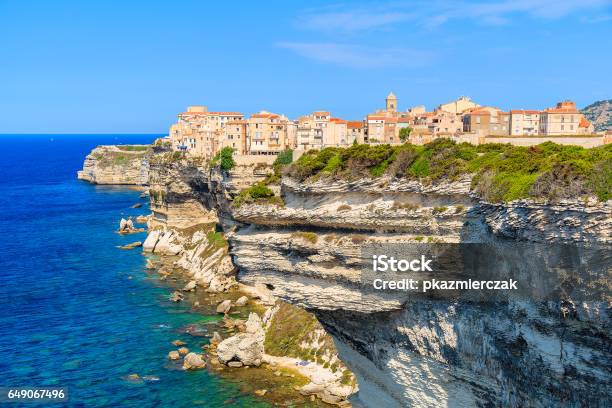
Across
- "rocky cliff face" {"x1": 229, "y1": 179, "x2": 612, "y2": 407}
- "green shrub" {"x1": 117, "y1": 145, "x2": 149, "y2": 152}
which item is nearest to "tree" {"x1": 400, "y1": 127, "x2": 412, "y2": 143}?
"rocky cliff face" {"x1": 229, "y1": 179, "x2": 612, "y2": 407}

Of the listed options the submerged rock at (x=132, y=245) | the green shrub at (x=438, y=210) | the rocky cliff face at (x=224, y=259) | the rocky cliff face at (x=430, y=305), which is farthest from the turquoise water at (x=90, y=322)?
the green shrub at (x=438, y=210)

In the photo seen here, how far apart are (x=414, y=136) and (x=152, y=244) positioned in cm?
3436

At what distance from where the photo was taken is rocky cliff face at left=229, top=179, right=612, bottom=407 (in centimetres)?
2153

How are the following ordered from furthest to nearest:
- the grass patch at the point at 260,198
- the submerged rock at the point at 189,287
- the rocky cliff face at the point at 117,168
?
the rocky cliff face at the point at 117,168 < the submerged rock at the point at 189,287 < the grass patch at the point at 260,198

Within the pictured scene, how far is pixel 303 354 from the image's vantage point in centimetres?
3891

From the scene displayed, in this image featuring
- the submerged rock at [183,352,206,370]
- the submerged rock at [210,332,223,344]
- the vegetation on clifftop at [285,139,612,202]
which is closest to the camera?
the vegetation on clifftop at [285,139,612,202]

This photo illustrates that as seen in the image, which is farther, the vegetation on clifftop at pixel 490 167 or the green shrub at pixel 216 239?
the green shrub at pixel 216 239

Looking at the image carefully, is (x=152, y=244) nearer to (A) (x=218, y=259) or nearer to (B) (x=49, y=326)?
(A) (x=218, y=259)

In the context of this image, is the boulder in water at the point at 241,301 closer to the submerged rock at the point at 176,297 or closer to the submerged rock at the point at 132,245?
the submerged rock at the point at 176,297

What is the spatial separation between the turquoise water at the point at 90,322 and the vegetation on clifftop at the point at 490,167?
1473 centimetres

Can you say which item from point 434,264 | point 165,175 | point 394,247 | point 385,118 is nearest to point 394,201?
point 394,247

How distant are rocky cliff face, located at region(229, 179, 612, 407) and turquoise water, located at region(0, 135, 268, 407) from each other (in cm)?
766

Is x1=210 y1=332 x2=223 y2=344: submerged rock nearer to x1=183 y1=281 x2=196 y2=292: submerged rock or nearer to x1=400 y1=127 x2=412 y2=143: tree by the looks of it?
x1=183 y1=281 x2=196 y2=292: submerged rock

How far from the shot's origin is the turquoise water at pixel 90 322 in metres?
35.6
